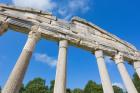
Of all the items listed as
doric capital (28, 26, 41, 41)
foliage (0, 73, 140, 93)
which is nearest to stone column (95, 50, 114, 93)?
doric capital (28, 26, 41, 41)

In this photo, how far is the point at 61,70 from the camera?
21.4 metres

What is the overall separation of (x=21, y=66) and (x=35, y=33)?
6110 mm

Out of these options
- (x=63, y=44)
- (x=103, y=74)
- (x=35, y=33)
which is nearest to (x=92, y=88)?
(x=103, y=74)

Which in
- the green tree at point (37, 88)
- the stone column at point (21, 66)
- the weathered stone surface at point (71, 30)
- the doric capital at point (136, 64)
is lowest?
the stone column at point (21, 66)

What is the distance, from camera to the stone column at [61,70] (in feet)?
64.5

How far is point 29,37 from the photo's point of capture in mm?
23188

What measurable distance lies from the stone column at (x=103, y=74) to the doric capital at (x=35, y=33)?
9.25 meters

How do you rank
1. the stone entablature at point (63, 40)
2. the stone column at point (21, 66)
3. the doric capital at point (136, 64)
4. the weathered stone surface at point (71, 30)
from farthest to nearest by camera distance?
1. the doric capital at point (136, 64)
2. the weathered stone surface at point (71, 30)
3. the stone entablature at point (63, 40)
4. the stone column at point (21, 66)

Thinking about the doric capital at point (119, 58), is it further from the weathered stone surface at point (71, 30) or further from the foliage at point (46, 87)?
the foliage at point (46, 87)

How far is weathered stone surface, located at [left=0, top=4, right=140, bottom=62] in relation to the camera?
2409 centimetres

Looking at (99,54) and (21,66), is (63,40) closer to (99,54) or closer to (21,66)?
(99,54)

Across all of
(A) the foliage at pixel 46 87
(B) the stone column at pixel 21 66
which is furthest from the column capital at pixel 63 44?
(A) the foliage at pixel 46 87

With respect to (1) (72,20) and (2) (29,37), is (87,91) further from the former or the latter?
(2) (29,37)

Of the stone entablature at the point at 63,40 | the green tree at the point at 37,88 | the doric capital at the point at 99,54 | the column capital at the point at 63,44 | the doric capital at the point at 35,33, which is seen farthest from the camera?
the green tree at the point at 37,88
